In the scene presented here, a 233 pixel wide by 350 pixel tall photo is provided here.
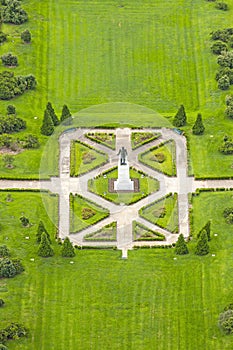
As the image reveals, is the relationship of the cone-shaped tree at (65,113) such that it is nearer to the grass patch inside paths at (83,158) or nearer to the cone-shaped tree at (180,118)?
the grass patch inside paths at (83,158)

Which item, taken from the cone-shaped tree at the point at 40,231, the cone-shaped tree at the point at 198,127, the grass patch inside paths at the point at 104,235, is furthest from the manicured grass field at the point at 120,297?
the cone-shaped tree at the point at 198,127

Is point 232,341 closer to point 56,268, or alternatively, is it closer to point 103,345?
point 103,345

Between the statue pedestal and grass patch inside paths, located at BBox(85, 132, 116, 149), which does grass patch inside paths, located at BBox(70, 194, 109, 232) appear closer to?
the statue pedestal

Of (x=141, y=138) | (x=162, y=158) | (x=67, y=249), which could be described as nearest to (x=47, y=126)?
(x=141, y=138)

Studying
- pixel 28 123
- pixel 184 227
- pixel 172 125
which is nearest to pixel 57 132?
pixel 28 123

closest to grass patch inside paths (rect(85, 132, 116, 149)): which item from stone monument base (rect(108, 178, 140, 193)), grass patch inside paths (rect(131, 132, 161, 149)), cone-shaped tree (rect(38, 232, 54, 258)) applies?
grass patch inside paths (rect(131, 132, 161, 149))

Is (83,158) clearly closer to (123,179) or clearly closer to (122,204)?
(123,179)
